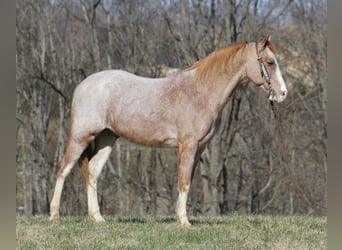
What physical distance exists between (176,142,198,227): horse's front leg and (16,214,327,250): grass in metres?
0.13

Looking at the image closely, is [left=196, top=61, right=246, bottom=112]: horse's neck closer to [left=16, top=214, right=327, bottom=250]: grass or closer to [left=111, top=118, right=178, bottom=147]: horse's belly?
[left=111, top=118, right=178, bottom=147]: horse's belly

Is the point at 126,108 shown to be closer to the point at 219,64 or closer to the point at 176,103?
the point at 176,103

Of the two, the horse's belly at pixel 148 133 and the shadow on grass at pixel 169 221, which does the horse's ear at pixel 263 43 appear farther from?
the shadow on grass at pixel 169 221

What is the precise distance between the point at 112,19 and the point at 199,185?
5.32 metres

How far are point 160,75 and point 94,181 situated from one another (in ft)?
31.6

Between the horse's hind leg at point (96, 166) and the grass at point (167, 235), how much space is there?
6.3 inches

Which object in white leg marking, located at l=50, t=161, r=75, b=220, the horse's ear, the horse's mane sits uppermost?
the horse's ear

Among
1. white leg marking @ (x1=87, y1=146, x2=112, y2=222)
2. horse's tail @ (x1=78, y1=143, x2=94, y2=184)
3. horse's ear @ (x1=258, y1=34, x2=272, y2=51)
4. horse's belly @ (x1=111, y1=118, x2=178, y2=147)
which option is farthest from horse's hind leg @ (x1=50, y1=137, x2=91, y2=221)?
horse's ear @ (x1=258, y1=34, x2=272, y2=51)

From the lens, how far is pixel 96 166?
7.17 m

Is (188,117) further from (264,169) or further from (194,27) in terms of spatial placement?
(264,169)

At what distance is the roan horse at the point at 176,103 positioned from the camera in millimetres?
6496

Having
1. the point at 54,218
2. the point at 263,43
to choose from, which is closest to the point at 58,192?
the point at 54,218

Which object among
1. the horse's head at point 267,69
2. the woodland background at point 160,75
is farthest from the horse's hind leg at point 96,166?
the woodland background at point 160,75

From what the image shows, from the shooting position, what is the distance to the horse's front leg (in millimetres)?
6465
